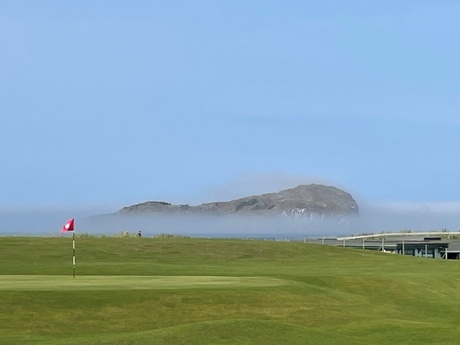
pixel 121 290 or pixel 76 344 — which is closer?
pixel 76 344

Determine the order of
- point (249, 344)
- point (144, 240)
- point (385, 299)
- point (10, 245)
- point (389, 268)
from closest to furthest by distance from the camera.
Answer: point (249, 344) → point (385, 299) → point (389, 268) → point (10, 245) → point (144, 240)

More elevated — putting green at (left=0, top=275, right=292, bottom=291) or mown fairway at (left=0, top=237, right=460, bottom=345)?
putting green at (left=0, top=275, right=292, bottom=291)

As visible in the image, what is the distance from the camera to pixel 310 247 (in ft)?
220

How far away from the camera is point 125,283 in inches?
1307

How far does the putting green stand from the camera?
31.0 metres

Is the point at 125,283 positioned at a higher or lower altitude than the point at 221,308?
higher

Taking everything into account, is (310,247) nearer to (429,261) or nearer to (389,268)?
(429,261)

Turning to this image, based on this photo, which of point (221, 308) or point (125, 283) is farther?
point (125, 283)

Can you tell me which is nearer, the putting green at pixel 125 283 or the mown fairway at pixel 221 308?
the mown fairway at pixel 221 308

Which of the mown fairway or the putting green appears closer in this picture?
the mown fairway

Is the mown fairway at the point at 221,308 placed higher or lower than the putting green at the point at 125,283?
lower

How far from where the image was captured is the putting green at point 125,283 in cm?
3095

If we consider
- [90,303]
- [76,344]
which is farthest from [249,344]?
[90,303]

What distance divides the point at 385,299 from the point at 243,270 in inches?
465
